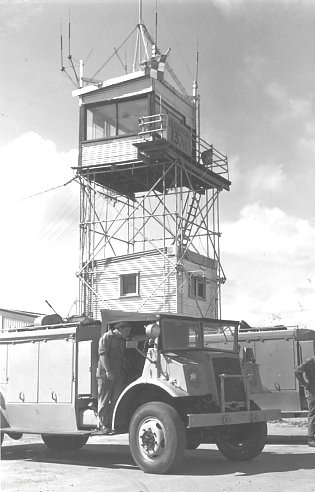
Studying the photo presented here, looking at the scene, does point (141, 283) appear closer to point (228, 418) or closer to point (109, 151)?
point (109, 151)

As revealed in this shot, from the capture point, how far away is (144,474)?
9.70 m

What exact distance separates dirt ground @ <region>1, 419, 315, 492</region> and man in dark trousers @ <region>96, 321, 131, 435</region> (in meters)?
0.87

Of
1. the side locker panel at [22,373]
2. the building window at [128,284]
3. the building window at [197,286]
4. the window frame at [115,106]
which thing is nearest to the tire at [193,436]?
the side locker panel at [22,373]

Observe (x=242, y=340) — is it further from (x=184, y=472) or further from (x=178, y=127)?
(x=178, y=127)

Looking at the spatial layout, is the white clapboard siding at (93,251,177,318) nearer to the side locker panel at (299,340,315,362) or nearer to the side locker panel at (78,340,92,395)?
the side locker panel at (299,340,315,362)

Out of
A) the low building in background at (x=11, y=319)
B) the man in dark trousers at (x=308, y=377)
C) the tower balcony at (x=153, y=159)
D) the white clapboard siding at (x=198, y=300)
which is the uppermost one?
the tower balcony at (x=153, y=159)

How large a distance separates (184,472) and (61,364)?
3.13 m

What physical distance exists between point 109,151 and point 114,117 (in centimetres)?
166

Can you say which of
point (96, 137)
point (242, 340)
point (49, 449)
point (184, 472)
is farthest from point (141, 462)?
point (96, 137)

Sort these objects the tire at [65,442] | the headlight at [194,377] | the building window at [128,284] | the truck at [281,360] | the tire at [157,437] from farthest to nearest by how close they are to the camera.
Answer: the building window at [128,284] < the truck at [281,360] < the tire at [65,442] < the headlight at [194,377] < the tire at [157,437]

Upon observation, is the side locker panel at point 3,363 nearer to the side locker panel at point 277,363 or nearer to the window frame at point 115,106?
the side locker panel at point 277,363

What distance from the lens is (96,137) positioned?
1153 inches

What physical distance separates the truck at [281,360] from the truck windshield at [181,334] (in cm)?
384

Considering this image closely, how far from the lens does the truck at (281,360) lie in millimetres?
14719
